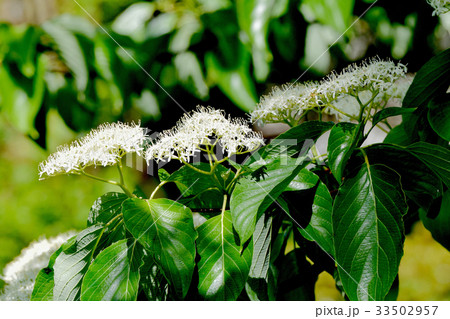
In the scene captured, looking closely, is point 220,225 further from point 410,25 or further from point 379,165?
point 410,25

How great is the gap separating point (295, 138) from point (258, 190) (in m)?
0.08

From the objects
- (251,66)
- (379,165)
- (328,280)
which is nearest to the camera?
(379,165)

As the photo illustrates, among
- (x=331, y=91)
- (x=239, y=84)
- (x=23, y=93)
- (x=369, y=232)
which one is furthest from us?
(x=23, y=93)

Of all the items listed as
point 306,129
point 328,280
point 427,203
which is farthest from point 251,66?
point 328,280

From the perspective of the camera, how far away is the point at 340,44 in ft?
2.20

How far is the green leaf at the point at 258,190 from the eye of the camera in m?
0.38

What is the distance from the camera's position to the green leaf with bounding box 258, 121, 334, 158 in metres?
0.43

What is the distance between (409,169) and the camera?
0.40 meters

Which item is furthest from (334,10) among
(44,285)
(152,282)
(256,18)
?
(44,285)

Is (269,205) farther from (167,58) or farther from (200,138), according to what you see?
(167,58)

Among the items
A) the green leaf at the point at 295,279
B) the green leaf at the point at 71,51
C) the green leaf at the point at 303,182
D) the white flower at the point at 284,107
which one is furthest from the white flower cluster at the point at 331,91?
the green leaf at the point at 71,51

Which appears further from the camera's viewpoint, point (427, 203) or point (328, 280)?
point (328, 280)
